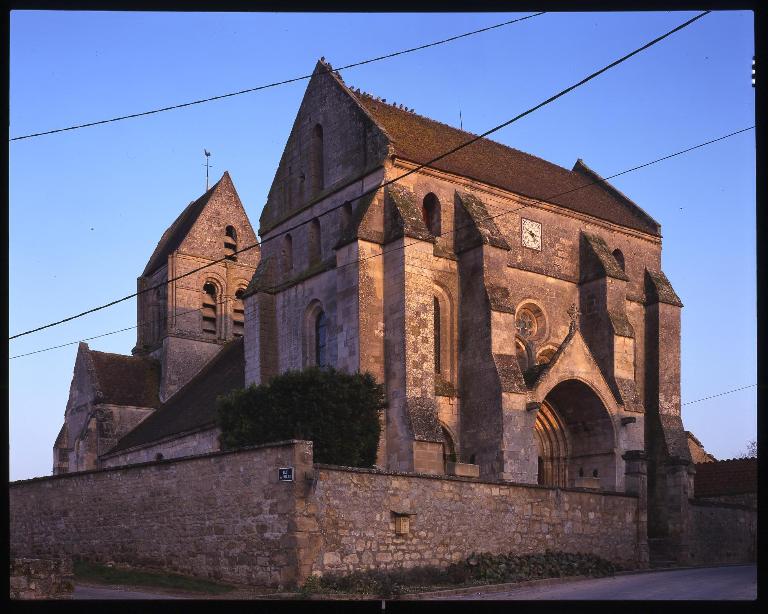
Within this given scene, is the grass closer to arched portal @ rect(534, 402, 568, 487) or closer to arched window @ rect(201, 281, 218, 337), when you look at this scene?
arched portal @ rect(534, 402, 568, 487)

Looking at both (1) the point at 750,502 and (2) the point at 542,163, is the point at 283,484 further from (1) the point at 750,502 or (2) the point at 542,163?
(2) the point at 542,163

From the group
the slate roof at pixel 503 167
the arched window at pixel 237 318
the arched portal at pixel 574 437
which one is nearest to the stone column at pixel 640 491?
the arched portal at pixel 574 437

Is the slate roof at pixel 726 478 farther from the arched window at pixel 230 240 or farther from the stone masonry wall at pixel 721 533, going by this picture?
the arched window at pixel 230 240

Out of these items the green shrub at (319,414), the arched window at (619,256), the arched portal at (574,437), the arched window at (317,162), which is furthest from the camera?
the arched window at (619,256)

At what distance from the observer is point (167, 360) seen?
49625mm

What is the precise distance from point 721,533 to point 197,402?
63.6 ft

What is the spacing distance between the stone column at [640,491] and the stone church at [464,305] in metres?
0.28

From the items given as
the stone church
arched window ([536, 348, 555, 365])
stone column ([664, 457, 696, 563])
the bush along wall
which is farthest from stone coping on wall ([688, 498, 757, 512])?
the bush along wall

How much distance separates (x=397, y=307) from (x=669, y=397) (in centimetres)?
1184

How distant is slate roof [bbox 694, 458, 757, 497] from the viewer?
3597 centimetres

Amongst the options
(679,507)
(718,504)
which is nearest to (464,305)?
(679,507)

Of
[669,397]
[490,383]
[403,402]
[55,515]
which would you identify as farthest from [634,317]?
[55,515]

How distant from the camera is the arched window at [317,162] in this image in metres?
36.2

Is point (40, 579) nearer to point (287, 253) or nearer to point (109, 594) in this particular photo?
point (109, 594)
